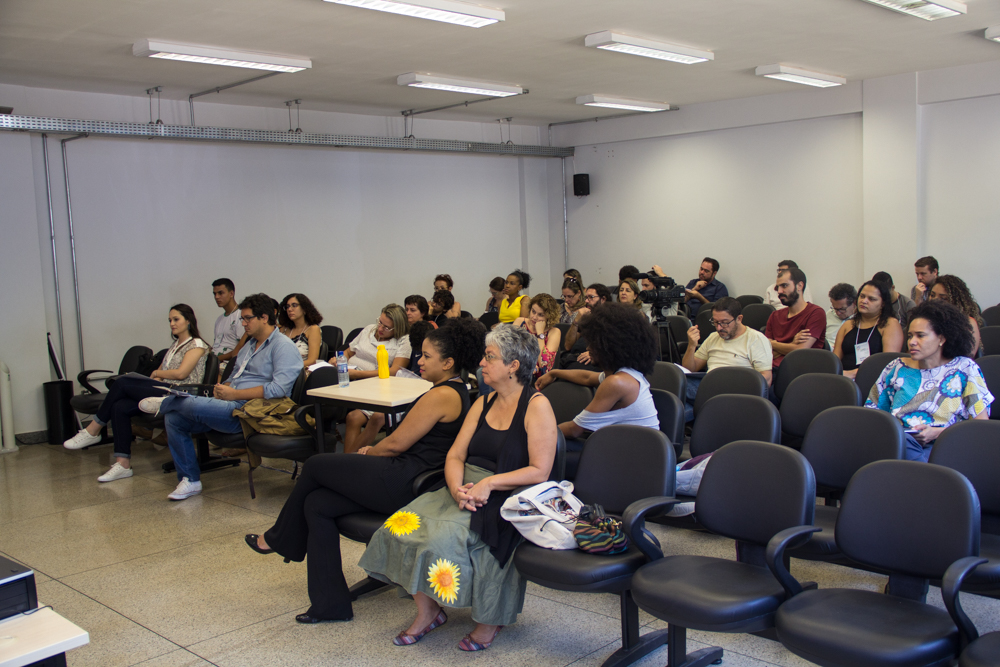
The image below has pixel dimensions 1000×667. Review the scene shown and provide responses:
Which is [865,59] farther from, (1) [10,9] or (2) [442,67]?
(1) [10,9]

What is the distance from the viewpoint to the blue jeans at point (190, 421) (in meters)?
5.21

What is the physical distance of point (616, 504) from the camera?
3.12 meters

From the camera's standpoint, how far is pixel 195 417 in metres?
5.28

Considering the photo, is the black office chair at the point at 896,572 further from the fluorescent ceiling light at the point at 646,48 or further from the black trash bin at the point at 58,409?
the black trash bin at the point at 58,409

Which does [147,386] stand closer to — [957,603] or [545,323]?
[545,323]

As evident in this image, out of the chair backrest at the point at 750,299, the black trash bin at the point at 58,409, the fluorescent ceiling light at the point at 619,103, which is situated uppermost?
the fluorescent ceiling light at the point at 619,103

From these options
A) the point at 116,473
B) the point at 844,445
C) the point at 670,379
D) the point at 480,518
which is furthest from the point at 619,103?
the point at 480,518

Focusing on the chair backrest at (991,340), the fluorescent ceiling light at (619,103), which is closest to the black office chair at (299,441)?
the chair backrest at (991,340)

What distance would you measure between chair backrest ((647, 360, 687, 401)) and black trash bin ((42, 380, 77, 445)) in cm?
514

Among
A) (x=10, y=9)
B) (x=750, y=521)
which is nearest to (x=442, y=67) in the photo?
(x=10, y=9)

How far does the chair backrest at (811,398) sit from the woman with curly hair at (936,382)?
0.48m

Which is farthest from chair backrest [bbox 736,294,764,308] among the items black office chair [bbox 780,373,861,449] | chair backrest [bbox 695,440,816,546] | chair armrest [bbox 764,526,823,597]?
chair armrest [bbox 764,526,823,597]

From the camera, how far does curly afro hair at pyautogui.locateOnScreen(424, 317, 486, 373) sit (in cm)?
372

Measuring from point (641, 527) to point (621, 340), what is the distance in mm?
1199
